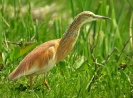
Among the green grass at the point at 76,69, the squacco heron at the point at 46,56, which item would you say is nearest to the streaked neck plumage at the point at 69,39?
the squacco heron at the point at 46,56

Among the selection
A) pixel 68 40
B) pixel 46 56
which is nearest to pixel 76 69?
pixel 68 40

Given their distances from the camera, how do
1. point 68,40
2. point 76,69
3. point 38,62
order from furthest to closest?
point 76,69 < point 68,40 < point 38,62

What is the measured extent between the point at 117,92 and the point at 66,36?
0.89 metres

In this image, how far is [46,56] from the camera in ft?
19.6

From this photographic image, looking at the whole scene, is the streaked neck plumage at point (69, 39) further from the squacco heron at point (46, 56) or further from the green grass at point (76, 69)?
the green grass at point (76, 69)

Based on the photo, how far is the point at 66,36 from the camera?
20.5 ft

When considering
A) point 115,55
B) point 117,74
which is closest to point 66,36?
point 117,74

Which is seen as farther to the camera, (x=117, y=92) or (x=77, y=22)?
(x=77, y=22)

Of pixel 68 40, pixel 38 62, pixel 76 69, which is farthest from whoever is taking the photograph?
pixel 76 69

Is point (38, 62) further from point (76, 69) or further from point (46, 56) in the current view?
point (76, 69)

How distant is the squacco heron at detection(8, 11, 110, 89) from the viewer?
19.3ft

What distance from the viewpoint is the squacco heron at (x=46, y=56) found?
5879mm

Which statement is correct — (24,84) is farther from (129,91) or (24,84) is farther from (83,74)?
(129,91)

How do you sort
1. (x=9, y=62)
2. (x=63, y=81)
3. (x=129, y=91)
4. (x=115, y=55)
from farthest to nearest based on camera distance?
(x=115, y=55), (x=9, y=62), (x=63, y=81), (x=129, y=91)
